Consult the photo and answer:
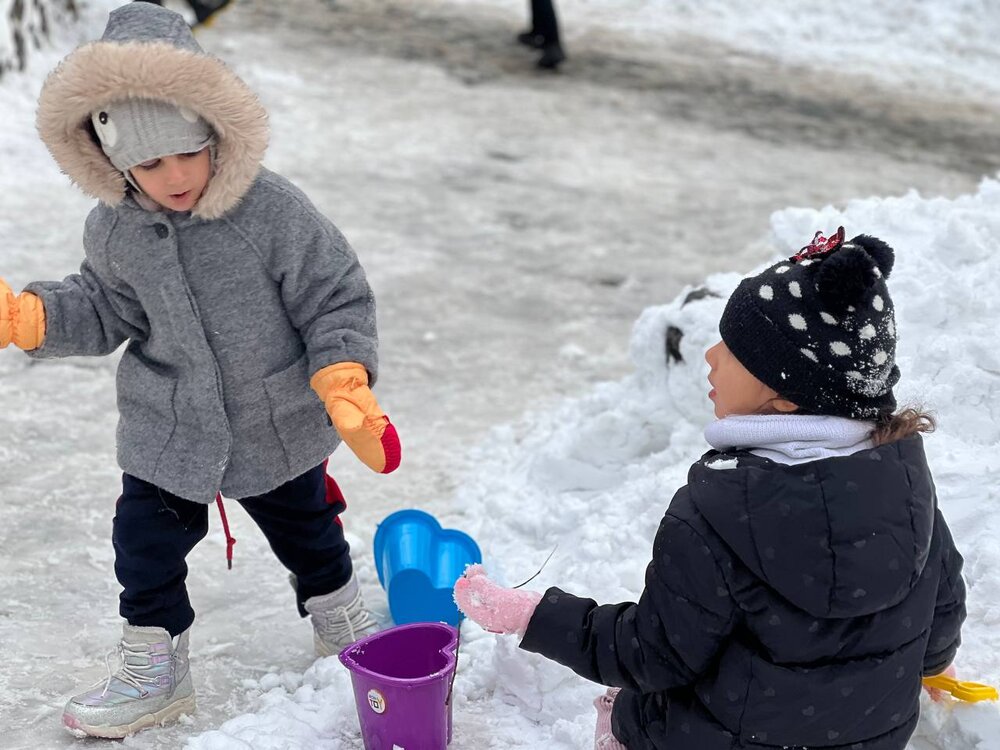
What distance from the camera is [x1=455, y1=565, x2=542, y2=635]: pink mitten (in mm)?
2121

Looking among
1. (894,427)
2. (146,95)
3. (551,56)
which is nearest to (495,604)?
(894,427)

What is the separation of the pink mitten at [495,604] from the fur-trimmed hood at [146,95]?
0.85 meters

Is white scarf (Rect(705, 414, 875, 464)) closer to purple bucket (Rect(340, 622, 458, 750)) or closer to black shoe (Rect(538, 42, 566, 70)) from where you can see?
purple bucket (Rect(340, 622, 458, 750))

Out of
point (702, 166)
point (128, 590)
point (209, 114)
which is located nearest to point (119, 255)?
point (209, 114)

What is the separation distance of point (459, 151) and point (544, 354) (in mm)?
2921

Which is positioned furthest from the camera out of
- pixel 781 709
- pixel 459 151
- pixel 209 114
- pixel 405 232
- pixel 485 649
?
pixel 459 151

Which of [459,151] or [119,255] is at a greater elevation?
[119,255]

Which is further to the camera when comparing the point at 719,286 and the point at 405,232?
the point at 405,232

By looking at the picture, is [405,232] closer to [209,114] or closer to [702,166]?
[702,166]

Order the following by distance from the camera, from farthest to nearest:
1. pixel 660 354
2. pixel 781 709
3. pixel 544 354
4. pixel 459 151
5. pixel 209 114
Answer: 1. pixel 459 151
2. pixel 544 354
3. pixel 660 354
4. pixel 209 114
5. pixel 781 709

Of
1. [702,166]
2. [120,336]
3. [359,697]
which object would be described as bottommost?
[702,166]

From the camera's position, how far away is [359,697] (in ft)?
7.92

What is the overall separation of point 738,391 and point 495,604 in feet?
1.81

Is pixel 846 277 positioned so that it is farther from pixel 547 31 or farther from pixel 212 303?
pixel 547 31
